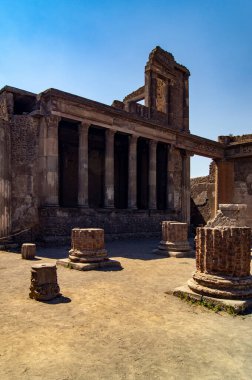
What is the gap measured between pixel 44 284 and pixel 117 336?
1.91 m

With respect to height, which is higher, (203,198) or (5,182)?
(5,182)

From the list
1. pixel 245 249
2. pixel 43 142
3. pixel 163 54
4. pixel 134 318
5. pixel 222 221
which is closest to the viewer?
pixel 134 318

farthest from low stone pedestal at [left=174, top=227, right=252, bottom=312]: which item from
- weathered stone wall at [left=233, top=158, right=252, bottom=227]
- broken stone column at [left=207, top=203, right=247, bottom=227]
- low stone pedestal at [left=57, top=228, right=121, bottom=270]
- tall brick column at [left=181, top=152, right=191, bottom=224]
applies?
weathered stone wall at [left=233, top=158, right=252, bottom=227]

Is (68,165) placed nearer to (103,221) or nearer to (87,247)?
(103,221)

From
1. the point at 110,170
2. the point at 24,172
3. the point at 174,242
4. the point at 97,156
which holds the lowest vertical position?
the point at 174,242

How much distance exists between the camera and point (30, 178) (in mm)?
12227

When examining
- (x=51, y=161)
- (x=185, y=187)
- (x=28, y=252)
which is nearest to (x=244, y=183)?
(x=185, y=187)

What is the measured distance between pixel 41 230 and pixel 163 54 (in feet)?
43.5

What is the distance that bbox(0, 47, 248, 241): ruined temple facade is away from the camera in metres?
12.0

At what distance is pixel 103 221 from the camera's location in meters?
14.0

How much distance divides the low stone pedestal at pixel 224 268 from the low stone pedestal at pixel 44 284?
2.01 meters

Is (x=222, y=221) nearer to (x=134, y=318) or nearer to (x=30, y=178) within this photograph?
(x=134, y=318)

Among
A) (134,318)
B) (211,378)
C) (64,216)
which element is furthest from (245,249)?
(64,216)

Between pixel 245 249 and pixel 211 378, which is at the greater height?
pixel 245 249
